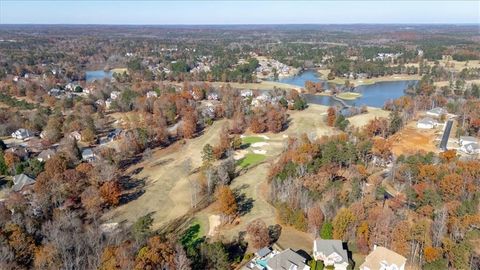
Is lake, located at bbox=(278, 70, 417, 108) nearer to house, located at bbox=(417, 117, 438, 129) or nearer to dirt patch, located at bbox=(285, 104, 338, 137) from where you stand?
dirt patch, located at bbox=(285, 104, 338, 137)

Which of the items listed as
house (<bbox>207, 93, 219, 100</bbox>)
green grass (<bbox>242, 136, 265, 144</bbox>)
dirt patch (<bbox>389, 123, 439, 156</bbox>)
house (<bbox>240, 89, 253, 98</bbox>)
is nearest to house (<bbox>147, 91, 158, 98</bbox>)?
house (<bbox>207, 93, 219, 100</bbox>)

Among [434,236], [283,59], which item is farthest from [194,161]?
[283,59]

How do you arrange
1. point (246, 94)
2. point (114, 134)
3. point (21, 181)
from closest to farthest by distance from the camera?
point (21, 181) → point (114, 134) → point (246, 94)

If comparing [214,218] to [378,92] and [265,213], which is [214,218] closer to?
[265,213]

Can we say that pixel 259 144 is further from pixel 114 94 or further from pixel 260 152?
pixel 114 94

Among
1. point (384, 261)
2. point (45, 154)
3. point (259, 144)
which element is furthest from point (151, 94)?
point (384, 261)
